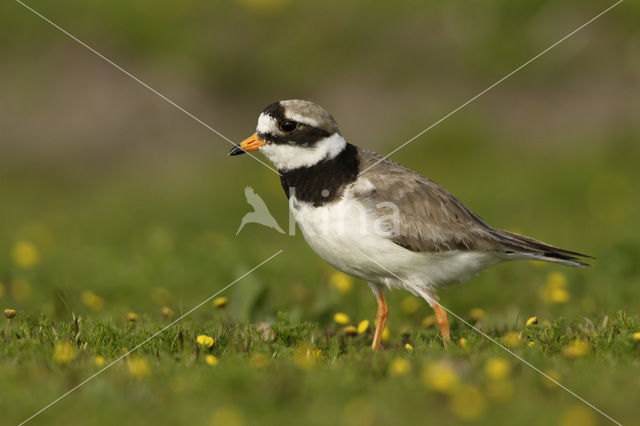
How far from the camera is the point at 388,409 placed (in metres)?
4.16

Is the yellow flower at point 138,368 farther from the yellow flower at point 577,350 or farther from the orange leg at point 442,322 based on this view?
the yellow flower at point 577,350

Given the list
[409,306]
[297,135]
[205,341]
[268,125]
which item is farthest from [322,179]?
[409,306]

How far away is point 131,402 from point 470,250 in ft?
10.3

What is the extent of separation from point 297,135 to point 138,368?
2.38 m

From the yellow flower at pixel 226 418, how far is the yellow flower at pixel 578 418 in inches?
67.7

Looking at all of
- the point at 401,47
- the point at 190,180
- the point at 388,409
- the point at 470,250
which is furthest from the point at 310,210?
the point at 401,47

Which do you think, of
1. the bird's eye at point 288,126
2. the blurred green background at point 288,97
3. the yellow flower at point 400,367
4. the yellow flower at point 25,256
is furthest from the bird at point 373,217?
the blurred green background at point 288,97

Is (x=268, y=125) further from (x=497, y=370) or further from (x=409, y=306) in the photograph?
(x=497, y=370)

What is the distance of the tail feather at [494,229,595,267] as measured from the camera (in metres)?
6.27

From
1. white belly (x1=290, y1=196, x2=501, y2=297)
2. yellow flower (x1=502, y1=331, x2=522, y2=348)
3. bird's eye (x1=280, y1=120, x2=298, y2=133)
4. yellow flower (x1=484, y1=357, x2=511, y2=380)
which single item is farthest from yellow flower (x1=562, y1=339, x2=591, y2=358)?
bird's eye (x1=280, y1=120, x2=298, y2=133)

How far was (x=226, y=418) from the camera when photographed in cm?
404

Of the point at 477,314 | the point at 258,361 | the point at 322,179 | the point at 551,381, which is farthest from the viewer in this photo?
the point at 477,314

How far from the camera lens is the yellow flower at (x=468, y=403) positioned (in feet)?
13.2

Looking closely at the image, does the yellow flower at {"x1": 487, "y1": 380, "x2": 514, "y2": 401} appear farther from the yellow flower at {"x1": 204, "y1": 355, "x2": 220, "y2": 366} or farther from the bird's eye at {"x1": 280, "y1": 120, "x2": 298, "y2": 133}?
the bird's eye at {"x1": 280, "y1": 120, "x2": 298, "y2": 133}
